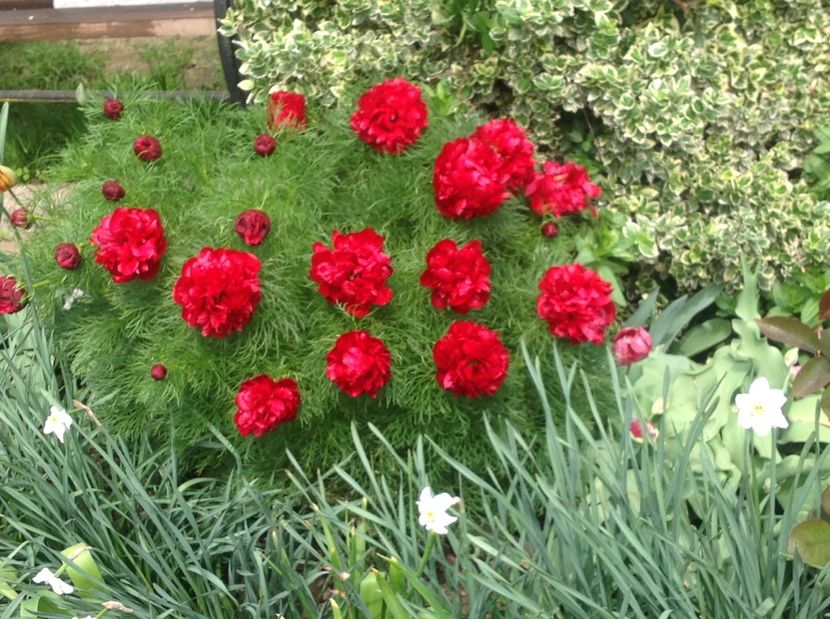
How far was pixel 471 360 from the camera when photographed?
1.77 m

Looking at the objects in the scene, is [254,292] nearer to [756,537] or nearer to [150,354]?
[150,354]

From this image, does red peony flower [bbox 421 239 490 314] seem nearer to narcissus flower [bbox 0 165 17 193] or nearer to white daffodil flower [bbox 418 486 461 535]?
white daffodil flower [bbox 418 486 461 535]

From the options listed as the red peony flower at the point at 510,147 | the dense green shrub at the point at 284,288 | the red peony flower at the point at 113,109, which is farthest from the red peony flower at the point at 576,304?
the red peony flower at the point at 113,109

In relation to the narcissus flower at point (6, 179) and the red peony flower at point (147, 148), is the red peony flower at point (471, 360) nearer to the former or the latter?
the red peony flower at point (147, 148)

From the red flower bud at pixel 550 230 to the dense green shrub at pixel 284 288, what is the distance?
28mm

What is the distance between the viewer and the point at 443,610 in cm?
148

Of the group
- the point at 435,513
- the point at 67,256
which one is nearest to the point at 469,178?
the point at 435,513

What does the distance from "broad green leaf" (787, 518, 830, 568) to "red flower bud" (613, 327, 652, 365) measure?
546 mm

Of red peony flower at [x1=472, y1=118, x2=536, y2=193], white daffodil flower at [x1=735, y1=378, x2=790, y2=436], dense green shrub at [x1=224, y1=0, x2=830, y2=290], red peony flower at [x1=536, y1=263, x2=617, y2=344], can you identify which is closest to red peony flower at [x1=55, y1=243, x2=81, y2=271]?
dense green shrub at [x1=224, y1=0, x2=830, y2=290]

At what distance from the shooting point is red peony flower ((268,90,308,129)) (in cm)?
222

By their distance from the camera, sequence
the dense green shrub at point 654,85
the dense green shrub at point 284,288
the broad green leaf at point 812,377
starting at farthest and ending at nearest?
the dense green shrub at point 654,85 < the dense green shrub at point 284,288 < the broad green leaf at point 812,377

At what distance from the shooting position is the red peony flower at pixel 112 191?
2023 mm

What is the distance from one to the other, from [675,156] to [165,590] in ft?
5.69

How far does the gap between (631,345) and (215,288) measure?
0.88 metres
